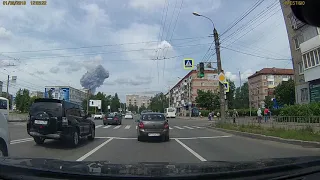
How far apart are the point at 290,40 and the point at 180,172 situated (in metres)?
34.3

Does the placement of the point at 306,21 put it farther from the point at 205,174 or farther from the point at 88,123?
the point at 88,123

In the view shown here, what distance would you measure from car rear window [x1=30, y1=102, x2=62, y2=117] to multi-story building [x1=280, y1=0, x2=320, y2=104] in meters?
20.6

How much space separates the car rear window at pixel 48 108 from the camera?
12.2 m

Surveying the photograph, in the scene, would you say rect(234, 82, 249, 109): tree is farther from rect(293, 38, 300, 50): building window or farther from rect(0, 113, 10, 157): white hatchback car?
rect(0, 113, 10, 157): white hatchback car

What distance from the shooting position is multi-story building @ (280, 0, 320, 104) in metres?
28.2

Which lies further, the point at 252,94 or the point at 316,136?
the point at 252,94

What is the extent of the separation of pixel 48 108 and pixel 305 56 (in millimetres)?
26013

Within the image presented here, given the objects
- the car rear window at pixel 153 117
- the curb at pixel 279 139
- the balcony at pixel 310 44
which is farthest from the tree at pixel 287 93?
the car rear window at pixel 153 117

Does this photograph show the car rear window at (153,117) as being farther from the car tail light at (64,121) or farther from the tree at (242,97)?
the tree at (242,97)

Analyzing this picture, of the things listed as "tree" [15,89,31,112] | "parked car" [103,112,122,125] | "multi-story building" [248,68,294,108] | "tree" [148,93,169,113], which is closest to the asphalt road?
"parked car" [103,112,122,125]

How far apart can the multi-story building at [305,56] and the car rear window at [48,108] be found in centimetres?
2057

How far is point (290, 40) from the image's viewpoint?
34.2 meters

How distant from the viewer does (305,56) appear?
30.2m

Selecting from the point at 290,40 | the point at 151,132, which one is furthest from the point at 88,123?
the point at 290,40
